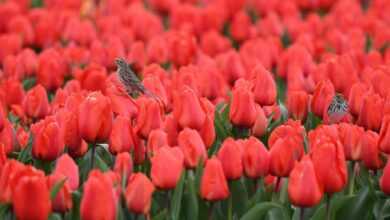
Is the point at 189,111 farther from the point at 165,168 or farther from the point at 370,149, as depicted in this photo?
the point at 370,149

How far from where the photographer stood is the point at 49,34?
241 inches

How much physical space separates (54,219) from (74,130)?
49 cm

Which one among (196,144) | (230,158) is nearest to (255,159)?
(230,158)

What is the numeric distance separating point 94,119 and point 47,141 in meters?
0.19

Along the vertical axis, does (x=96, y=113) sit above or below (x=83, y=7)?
above

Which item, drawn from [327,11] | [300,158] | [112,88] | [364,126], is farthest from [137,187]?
[327,11]

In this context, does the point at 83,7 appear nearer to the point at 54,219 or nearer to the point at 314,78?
the point at 314,78

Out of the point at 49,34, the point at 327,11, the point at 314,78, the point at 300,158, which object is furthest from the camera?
the point at 327,11

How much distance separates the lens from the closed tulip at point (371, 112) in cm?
369

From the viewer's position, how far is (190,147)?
324 centimetres

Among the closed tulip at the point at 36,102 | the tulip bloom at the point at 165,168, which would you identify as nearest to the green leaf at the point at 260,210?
the tulip bloom at the point at 165,168

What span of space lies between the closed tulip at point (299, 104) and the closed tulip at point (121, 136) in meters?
0.97

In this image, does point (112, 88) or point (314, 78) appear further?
point (314, 78)

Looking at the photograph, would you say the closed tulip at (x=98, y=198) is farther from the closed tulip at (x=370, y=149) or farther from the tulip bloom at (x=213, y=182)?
the closed tulip at (x=370, y=149)
